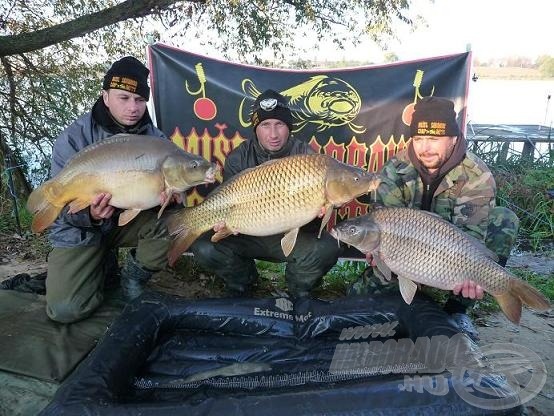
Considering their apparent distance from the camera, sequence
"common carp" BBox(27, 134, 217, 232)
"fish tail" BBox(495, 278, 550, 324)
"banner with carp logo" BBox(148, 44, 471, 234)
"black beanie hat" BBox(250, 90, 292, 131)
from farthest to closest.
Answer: "banner with carp logo" BBox(148, 44, 471, 234)
"black beanie hat" BBox(250, 90, 292, 131)
"common carp" BBox(27, 134, 217, 232)
"fish tail" BBox(495, 278, 550, 324)

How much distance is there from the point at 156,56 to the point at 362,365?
6.47 ft

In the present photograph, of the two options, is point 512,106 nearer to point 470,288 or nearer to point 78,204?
point 470,288

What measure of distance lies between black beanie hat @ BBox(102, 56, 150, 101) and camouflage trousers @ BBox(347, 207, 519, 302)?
1.32m

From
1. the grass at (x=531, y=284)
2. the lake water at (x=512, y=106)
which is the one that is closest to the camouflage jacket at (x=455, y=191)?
the grass at (x=531, y=284)

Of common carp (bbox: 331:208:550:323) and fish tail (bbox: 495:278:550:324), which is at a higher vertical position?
common carp (bbox: 331:208:550:323)

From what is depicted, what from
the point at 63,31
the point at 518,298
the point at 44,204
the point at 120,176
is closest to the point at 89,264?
the point at 44,204

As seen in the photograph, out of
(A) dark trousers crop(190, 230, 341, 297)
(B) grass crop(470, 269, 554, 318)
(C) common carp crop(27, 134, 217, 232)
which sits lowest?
(B) grass crop(470, 269, 554, 318)

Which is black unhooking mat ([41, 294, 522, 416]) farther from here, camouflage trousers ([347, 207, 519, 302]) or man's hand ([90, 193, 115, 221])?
man's hand ([90, 193, 115, 221])

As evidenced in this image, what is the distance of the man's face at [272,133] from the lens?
2.11m

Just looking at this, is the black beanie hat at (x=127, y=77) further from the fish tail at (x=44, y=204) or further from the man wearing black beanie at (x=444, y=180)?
the man wearing black beanie at (x=444, y=180)

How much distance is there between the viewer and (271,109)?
206 centimetres

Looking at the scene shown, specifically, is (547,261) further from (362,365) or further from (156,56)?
(156,56)

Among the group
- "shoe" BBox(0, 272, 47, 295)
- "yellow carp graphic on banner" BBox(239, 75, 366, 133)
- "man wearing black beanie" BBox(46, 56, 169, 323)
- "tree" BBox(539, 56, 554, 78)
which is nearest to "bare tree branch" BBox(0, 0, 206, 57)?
"yellow carp graphic on banner" BBox(239, 75, 366, 133)

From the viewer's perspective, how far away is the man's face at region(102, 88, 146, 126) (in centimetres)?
200
